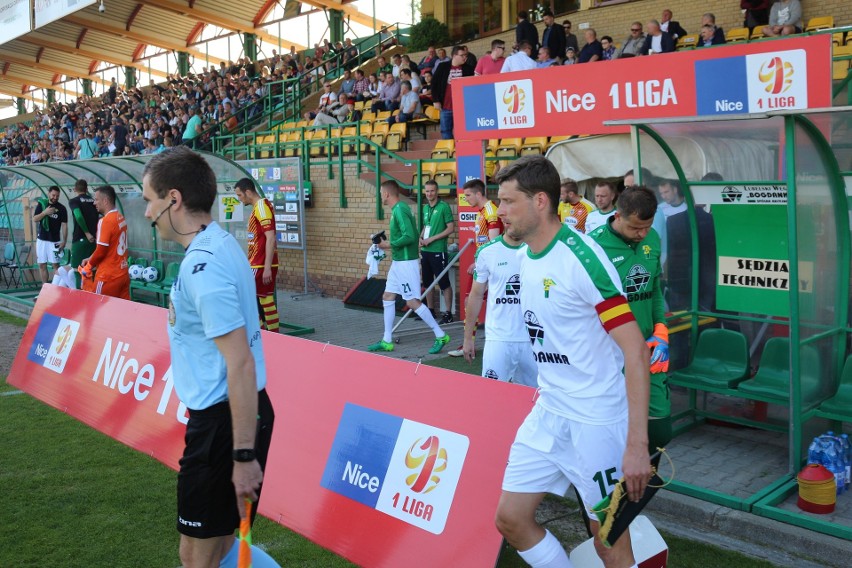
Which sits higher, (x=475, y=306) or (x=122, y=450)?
(x=475, y=306)

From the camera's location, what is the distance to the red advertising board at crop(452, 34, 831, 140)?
7.55 metres

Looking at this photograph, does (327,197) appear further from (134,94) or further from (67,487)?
(134,94)

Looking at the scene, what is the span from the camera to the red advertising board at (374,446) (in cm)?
420

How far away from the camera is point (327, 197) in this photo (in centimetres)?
1572

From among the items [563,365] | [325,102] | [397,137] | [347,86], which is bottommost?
[563,365]

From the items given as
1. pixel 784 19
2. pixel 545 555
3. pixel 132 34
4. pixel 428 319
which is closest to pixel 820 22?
pixel 784 19

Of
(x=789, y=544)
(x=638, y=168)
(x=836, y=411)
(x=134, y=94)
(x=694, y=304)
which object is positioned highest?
(x=134, y=94)

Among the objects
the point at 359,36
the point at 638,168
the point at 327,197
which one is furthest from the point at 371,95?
the point at 638,168

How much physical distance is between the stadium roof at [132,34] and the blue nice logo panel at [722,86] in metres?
22.5

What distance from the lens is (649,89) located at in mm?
8578

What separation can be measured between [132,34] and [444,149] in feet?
83.9

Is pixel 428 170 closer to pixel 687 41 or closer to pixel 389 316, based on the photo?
pixel 389 316

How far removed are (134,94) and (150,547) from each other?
31842mm

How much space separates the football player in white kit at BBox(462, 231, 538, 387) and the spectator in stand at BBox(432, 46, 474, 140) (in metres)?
9.72
